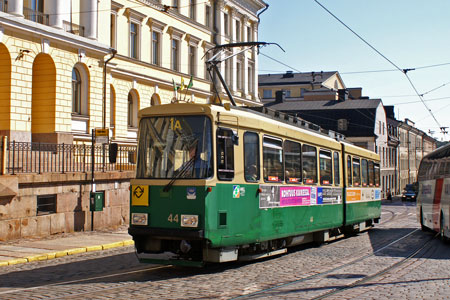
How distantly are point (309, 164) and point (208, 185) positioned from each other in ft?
15.8

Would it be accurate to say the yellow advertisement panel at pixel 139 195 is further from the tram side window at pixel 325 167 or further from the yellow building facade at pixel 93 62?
the yellow building facade at pixel 93 62

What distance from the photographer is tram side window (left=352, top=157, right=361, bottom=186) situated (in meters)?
18.9

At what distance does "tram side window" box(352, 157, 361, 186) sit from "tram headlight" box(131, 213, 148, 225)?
387 inches

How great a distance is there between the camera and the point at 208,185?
10188mm

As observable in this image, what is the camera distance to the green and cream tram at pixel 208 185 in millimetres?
10297

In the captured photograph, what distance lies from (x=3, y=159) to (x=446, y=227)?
12663mm

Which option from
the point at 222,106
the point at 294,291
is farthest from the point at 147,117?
the point at 294,291

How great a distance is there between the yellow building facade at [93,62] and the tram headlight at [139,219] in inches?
490

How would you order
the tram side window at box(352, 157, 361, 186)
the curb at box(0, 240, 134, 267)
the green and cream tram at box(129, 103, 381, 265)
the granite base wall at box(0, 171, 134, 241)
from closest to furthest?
the green and cream tram at box(129, 103, 381, 265) → the curb at box(0, 240, 134, 267) → the granite base wall at box(0, 171, 134, 241) → the tram side window at box(352, 157, 361, 186)

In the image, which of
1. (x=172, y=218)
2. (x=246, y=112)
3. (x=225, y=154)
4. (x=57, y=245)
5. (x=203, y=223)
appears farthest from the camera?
(x=57, y=245)

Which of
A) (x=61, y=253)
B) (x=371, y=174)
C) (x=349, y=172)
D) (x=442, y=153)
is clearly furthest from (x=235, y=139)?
(x=371, y=174)

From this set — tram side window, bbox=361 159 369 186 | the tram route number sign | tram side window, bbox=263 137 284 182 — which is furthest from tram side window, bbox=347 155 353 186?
the tram route number sign

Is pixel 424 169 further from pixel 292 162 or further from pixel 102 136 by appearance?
pixel 102 136

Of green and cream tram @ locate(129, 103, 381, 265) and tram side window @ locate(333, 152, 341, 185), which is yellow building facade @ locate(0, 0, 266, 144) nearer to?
tram side window @ locate(333, 152, 341, 185)
